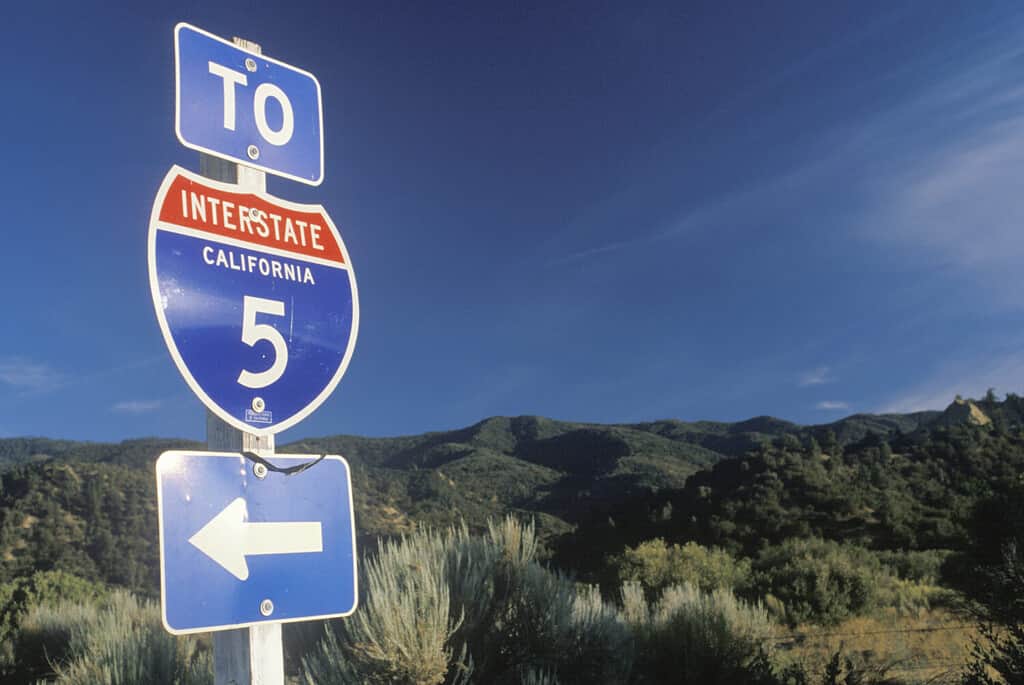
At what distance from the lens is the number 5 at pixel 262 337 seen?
236 cm

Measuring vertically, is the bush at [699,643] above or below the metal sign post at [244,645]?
below

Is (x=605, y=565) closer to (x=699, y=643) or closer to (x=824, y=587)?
(x=824, y=587)

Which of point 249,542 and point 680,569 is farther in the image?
point 680,569

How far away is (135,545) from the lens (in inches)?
1384

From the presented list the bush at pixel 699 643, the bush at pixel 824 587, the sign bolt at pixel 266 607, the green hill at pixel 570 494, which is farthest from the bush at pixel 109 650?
the bush at pixel 824 587

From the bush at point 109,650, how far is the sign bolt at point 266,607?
15.3ft

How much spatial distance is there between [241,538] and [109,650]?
6.28 m

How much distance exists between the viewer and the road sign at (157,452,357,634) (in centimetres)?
204

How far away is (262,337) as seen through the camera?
2.41 metres

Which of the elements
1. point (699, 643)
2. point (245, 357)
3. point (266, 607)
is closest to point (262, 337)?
point (245, 357)

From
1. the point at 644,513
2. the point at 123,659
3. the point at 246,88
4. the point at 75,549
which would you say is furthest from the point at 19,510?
the point at 246,88

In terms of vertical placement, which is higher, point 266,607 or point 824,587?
point 266,607

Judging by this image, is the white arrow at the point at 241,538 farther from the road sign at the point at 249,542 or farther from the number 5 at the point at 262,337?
the number 5 at the point at 262,337

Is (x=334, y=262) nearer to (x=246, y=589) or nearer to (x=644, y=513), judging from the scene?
(x=246, y=589)
